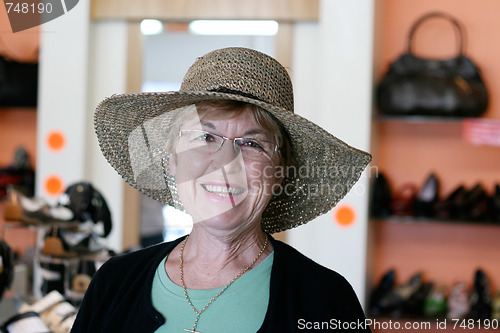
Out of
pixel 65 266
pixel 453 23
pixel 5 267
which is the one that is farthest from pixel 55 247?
pixel 453 23

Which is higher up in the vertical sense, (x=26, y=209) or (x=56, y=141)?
(x=56, y=141)

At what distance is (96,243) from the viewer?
2199mm

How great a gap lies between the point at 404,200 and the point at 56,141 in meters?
1.94

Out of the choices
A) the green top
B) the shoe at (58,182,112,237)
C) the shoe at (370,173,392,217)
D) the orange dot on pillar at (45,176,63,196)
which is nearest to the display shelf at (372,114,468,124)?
the shoe at (370,173,392,217)

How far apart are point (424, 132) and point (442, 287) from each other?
86 centimetres

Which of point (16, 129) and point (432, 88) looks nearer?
point (432, 88)

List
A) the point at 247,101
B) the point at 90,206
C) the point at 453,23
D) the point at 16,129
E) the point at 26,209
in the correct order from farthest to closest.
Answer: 1. the point at 16,129
2. the point at 453,23
3. the point at 26,209
4. the point at 90,206
5. the point at 247,101

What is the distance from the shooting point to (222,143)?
45.0 inches

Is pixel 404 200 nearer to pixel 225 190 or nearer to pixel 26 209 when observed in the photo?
pixel 26 209

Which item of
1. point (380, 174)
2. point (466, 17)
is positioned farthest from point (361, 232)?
point (466, 17)

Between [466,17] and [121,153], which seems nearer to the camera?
[121,153]

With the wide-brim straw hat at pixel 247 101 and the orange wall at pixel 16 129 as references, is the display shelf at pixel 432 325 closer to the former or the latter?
the wide-brim straw hat at pixel 247 101

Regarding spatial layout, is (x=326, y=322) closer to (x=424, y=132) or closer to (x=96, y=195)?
(x=96, y=195)

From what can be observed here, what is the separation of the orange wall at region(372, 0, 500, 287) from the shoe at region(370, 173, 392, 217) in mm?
136
